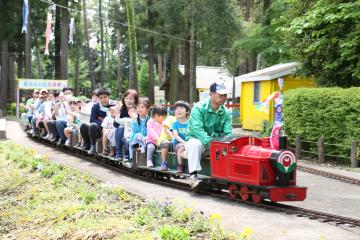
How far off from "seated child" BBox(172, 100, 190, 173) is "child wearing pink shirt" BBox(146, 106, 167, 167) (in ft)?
2.96

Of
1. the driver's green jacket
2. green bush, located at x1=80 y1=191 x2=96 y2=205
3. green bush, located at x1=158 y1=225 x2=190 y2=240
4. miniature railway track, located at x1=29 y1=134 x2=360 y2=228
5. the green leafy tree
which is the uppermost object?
the green leafy tree

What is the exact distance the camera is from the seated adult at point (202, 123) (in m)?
10.5

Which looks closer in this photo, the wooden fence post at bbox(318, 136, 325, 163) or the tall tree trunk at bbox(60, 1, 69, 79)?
the wooden fence post at bbox(318, 136, 325, 163)

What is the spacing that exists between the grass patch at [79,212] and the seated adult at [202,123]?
135cm

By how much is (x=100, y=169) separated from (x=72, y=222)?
6.55 metres

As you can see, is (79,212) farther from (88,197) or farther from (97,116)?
(97,116)

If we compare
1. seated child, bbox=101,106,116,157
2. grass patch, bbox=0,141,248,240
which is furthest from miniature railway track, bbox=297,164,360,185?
grass patch, bbox=0,141,248,240

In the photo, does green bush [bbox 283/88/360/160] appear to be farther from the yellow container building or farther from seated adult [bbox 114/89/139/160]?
the yellow container building

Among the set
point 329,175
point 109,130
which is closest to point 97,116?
point 109,130

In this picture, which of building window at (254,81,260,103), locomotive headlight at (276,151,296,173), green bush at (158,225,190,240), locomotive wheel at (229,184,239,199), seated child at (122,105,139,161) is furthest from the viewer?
building window at (254,81,260,103)

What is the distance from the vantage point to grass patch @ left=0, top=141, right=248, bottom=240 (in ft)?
24.0

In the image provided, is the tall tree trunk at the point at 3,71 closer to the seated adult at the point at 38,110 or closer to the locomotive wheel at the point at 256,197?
the seated adult at the point at 38,110

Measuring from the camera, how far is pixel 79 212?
896 cm

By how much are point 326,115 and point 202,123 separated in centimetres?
804
